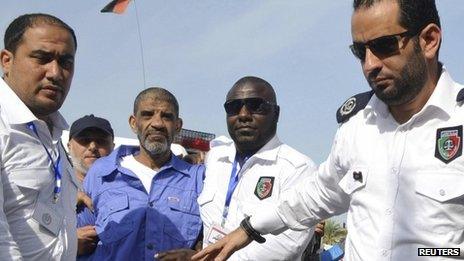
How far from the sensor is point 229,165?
4535 mm

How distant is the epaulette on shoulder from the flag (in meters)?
7.49

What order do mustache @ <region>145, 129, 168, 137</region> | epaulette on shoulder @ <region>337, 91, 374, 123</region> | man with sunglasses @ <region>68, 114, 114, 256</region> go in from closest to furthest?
epaulette on shoulder @ <region>337, 91, 374, 123</region>
mustache @ <region>145, 129, 168, 137</region>
man with sunglasses @ <region>68, 114, 114, 256</region>

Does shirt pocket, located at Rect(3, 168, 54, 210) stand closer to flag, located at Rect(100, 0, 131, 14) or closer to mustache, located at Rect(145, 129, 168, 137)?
mustache, located at Rect(145, 129, 168, 137)

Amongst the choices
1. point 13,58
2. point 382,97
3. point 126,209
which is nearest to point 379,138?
point 382,97

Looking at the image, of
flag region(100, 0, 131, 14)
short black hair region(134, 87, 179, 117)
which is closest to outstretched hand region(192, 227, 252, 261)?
short black hair region(134, 87, 179, 117)

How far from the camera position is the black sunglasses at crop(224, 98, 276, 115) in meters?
4.56

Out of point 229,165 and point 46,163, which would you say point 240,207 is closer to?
point 229,165

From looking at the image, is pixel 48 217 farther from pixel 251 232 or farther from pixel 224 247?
pixel 251 232

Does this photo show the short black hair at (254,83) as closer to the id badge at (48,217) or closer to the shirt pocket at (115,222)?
the shirt pocket at (115,222)

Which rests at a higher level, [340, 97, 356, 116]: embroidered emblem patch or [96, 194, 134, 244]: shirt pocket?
[340, 97, 356, 116]: embroidered emblem patch

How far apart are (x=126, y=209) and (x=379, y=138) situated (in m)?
2.21

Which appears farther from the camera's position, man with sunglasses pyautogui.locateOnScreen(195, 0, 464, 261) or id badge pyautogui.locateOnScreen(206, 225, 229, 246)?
id badge pyautogui.locateOnScreen(206, 225, 229, 246)

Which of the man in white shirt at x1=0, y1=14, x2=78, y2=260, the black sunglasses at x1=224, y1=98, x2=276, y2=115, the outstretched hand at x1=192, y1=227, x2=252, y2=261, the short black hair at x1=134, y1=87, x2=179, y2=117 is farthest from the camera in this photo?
the short black hair at x1=134, y1=87, x2=179, y2=117
